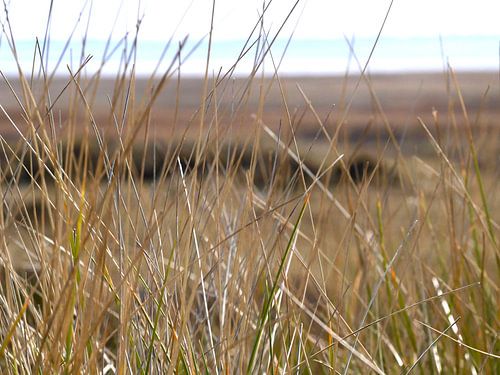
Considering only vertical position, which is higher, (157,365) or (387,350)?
(157,365)

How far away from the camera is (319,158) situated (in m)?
7.74

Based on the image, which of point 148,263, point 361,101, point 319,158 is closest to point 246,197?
point 148,263

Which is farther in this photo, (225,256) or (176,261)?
(225,256)

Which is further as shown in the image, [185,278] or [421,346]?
[421,346]

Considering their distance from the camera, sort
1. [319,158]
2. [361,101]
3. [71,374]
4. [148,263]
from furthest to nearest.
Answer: [361,101] < [319,158] < [148,263] < [71,374]

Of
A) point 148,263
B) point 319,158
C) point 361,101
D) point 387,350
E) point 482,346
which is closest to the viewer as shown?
point 148,263

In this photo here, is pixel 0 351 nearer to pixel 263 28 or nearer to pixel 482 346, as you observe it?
pixel 263 28

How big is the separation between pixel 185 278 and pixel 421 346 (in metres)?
0.60

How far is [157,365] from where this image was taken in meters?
0.85

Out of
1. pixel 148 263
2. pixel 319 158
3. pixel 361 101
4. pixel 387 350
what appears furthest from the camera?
pixel 361 101

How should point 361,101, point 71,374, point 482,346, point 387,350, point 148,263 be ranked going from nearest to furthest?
point 71,374 < point 148,263 < point 482,346 < point 387,350 < point 361,101

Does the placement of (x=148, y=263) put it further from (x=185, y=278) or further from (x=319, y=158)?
(x=319, y=158)

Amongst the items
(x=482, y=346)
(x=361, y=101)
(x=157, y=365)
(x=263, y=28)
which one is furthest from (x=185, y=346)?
(x=361, y=101)

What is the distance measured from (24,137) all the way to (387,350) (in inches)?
30.2
